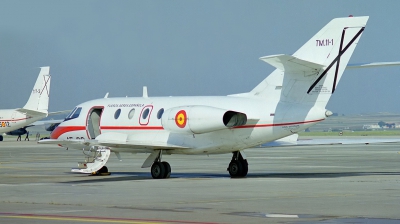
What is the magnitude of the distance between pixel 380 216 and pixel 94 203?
23.4ft

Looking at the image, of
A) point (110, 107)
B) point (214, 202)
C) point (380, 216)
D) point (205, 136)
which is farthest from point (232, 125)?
point (380, 216)

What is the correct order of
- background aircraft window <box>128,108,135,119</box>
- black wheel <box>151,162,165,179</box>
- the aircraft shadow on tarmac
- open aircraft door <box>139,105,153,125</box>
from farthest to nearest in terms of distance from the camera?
background aircraft window <box>128,108,135,119</box>
open aircraft door <box>139,105,153,125</box>
the aircraft shadow on tarmac
black wheel <box>151,162,165,179</box>

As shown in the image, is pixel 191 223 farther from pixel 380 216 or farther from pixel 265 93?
pixel 265 93

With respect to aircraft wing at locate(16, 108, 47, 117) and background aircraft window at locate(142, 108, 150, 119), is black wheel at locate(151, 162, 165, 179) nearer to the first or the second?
background aircraft window at locate(142, 108, 150, 119)

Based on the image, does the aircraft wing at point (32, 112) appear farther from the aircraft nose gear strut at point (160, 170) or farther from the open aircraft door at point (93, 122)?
the aircraft nose gear strut at point (160, 170)

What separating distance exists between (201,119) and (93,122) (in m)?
7.57

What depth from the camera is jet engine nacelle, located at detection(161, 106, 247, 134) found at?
27828mm

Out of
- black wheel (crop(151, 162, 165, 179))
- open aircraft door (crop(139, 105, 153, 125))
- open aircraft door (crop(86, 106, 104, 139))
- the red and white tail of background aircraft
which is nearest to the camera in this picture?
the red and white tail of background aircraft

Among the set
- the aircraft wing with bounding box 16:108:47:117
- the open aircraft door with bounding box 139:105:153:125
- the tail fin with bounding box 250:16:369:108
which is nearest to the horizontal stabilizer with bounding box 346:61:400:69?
the tail fin with bounding box 250:16:369:108

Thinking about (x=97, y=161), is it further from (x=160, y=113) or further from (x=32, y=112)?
(x=32, y=112)

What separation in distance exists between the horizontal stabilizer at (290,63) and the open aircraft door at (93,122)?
9.71 meters

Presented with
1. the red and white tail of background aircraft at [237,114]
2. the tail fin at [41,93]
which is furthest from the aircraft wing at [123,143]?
the tail fin at [41,93]

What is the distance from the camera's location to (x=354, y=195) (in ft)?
69.1

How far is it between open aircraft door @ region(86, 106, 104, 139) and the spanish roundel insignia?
5569mm
